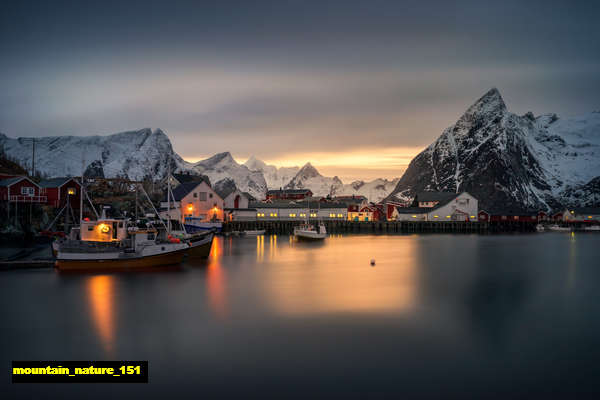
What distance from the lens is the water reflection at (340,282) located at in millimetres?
24094

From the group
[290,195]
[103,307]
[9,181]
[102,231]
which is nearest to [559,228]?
[290,195]

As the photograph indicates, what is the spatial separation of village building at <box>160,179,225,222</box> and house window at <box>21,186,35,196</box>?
22.2 meters

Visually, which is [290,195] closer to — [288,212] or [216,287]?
[288,212]

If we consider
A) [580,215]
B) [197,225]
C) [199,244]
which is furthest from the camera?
[580,215]

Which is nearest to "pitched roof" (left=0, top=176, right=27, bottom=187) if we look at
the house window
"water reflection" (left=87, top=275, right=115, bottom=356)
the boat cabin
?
the house window

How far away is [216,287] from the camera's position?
1129 inches

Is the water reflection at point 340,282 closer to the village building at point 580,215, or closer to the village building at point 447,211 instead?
the village building at point 447,211

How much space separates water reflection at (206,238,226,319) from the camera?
75.4 feet

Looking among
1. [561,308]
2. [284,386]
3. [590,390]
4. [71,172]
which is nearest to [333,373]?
[284,386]

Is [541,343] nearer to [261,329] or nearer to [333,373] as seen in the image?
[333,373]

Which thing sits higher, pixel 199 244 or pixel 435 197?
pixel 435 197

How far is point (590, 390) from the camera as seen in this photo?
41.7 feet

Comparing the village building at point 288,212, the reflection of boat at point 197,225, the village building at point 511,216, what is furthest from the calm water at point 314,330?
the village building at point 511,216

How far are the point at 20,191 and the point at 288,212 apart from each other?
55.2m
